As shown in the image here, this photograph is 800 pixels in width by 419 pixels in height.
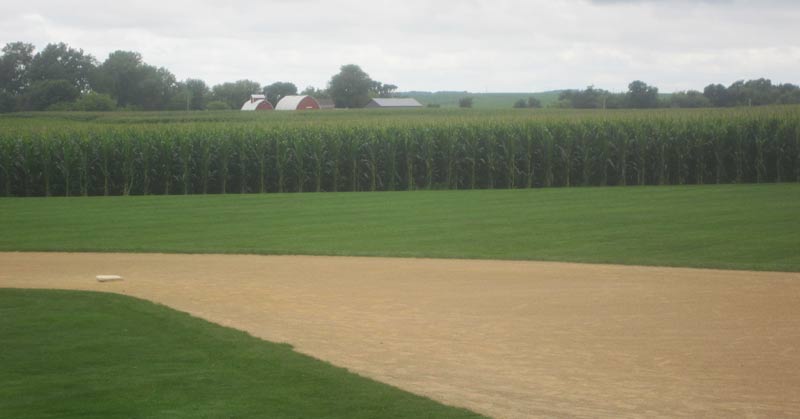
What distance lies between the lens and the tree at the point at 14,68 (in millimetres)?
86688

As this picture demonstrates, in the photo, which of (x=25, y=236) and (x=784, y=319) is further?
(x=25, y=236)

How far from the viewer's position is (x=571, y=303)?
13.3 meters

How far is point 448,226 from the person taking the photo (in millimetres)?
23062

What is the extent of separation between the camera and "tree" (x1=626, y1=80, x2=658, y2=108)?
76375mm

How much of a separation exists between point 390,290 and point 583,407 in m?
7.03

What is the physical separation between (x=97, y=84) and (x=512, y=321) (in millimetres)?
86033

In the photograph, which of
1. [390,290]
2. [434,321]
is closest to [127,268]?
[390,290]

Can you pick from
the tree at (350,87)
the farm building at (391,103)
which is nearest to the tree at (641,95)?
the farm building at (391,103)

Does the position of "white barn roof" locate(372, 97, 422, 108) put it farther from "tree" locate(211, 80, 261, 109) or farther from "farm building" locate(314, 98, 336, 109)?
"tree" locate(211, 80, 261, 109)

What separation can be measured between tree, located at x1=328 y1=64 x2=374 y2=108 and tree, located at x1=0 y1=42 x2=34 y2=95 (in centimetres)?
3070

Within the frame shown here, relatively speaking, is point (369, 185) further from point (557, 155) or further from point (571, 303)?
point (571, 303)

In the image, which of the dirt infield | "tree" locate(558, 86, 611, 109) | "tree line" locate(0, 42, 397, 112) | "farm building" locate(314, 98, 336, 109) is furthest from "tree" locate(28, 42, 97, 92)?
the dirt infield

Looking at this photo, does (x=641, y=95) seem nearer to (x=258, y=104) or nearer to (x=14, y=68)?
(x=258, y=104)

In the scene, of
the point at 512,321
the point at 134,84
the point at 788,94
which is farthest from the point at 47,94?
the point at 512,321
